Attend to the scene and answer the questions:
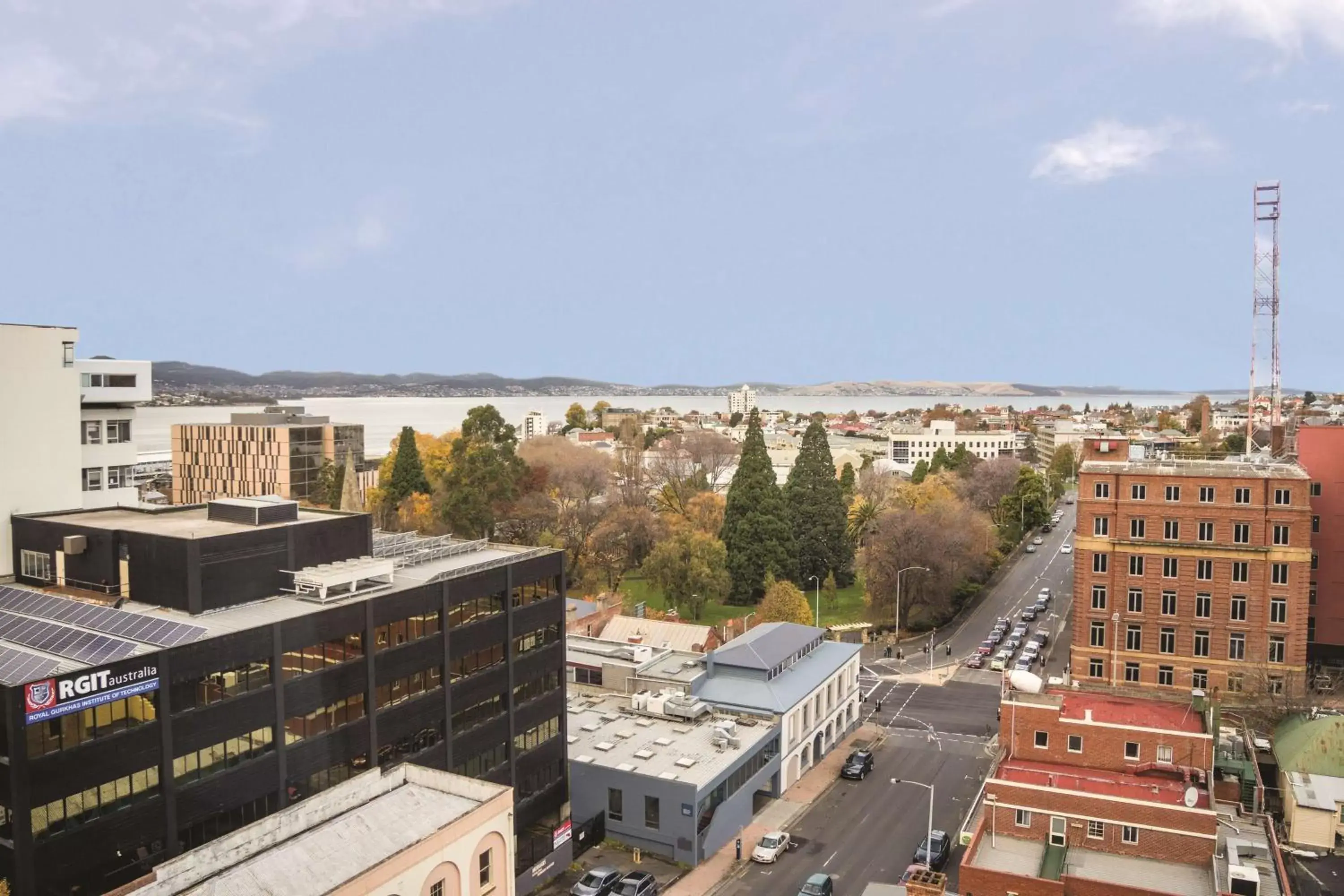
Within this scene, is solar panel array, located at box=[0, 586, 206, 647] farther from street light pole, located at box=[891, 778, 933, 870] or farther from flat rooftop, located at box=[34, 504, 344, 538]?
street light pole, located at box=[891, 778, 933, 870]

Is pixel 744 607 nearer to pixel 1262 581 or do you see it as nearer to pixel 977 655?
pixel 977 655

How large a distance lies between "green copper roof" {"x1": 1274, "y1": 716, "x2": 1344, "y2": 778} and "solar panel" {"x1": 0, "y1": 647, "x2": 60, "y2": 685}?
151ft

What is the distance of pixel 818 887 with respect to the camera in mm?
34875

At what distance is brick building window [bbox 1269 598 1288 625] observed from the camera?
5353 cm

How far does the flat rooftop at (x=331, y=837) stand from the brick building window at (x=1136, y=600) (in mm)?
44975

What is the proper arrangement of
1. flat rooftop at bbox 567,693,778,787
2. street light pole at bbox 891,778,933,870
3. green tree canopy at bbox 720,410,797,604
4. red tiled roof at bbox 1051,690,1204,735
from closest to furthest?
street light pole at bbox 891,778,933,870
red tiled roof at bbox 1051,690,1204,735
flat rooftop at bbox 567,693,778,787
green tree canopy at bbox 720,410,797,604

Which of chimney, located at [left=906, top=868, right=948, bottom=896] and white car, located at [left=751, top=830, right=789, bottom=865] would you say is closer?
chimney, located at [left=906, top=868, right=948, bottom=896]

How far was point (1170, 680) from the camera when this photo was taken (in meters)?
56.3

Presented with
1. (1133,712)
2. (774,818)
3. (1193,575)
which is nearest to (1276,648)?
(1193,575)

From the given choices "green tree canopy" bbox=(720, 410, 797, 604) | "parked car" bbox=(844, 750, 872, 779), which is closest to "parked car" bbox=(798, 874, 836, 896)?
"parked car" bbox=(844, 750, 872, 779)

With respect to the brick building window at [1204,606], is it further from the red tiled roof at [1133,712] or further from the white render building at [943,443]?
the white render building at [943,443]

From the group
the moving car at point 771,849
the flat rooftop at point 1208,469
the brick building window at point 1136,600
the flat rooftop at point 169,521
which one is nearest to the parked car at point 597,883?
the moving car at point 771,849

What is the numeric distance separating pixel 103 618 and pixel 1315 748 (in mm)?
47000

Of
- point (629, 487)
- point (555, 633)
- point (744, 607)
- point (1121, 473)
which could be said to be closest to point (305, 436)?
point (629, 487)
